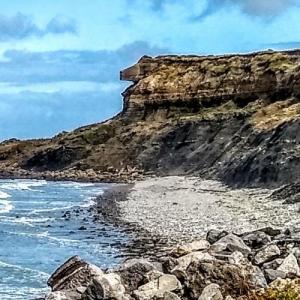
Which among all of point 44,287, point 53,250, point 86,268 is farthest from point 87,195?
point 86,268

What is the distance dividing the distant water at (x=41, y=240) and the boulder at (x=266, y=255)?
8609 mm

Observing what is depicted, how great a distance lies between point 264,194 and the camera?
182 feet

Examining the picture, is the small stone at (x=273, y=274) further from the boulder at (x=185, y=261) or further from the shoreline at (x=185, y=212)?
the shoreline at (x=185, y=212)

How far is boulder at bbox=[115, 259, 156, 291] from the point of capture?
64.0 ft

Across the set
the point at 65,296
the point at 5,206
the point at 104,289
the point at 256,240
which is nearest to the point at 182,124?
the point at 5,206

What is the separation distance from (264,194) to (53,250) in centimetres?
2153

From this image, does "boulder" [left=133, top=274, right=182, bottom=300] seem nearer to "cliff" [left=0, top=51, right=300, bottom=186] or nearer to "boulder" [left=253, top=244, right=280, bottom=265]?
"boulder" [left=253, top=244, right=280, bottom=265]

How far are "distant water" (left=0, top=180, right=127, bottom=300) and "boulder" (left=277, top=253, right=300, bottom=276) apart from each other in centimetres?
998

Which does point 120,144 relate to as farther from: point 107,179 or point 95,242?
point 95,242

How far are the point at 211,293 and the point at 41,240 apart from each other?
2531 centimetres

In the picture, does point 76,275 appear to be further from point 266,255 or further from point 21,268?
point 21,268

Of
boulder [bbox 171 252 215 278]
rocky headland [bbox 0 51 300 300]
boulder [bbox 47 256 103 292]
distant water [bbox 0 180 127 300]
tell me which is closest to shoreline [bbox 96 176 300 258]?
rocky headland [bbox 0 51 300 300]

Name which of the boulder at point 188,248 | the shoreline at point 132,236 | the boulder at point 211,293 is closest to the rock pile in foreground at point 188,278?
the boulder at point 211,293

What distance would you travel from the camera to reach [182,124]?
98750 mm
